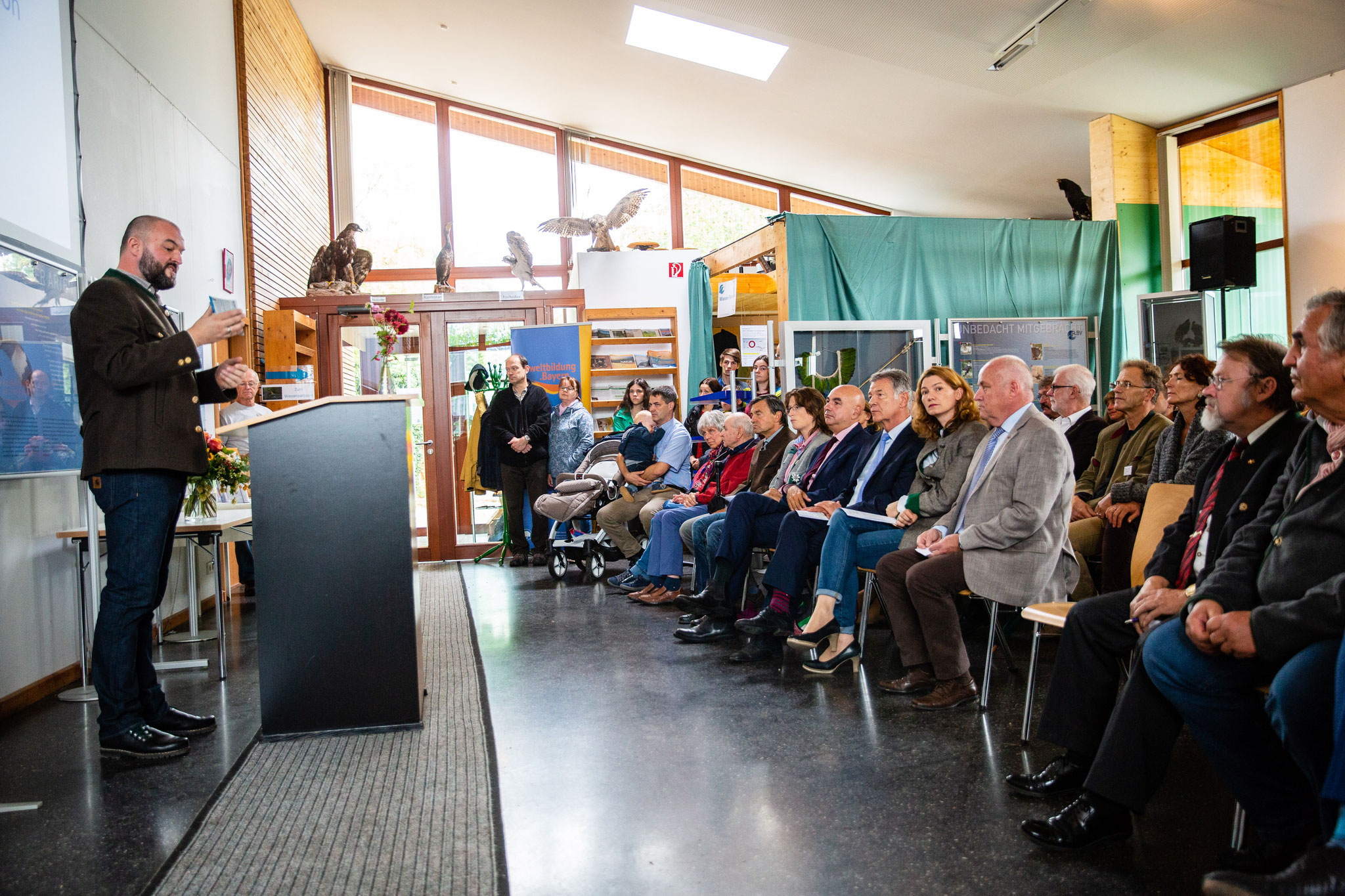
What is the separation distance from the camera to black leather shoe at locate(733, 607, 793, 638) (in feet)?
12.6

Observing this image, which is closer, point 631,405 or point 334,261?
point 631,405

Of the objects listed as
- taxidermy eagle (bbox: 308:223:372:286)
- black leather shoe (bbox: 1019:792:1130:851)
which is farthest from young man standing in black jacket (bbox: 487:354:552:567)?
black leather shoe (bbox: 1019:792:1130:851)

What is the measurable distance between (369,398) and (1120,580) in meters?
2.80

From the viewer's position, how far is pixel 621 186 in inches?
454

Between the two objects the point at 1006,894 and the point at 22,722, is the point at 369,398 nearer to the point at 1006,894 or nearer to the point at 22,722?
the point at 22,722

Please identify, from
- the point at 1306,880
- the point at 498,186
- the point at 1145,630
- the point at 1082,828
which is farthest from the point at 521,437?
the point at 1306,880

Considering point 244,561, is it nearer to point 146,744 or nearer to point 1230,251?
point 146,744

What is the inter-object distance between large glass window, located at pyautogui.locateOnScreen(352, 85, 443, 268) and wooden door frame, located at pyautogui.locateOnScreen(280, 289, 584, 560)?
10.3 feet

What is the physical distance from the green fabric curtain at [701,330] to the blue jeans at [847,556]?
16.7 ft

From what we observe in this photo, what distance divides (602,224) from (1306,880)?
9.02 meters

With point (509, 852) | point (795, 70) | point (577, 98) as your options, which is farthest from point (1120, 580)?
point (577, 98)

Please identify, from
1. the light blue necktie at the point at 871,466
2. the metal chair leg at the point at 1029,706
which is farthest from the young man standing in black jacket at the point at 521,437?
the metal chair leg at the point at 1029,706

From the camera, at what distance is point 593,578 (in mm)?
6406

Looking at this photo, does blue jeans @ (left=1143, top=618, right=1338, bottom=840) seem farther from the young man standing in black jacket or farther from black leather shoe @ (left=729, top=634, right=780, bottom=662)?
the young man standing in black jacket
